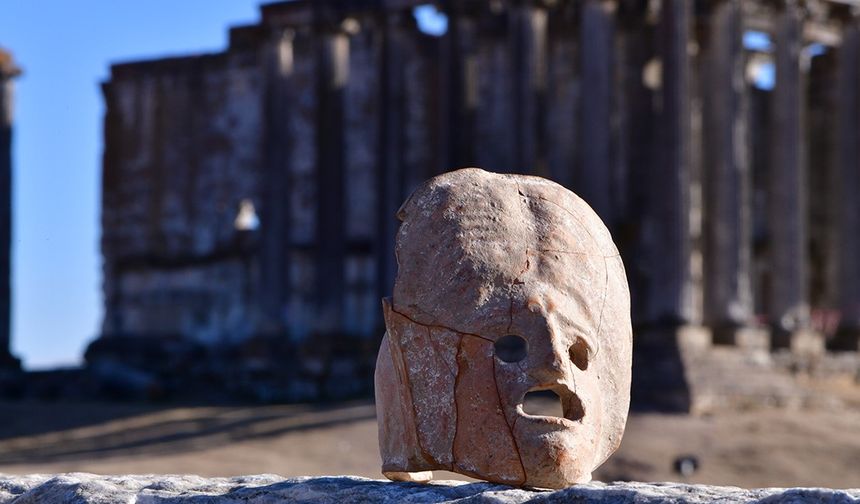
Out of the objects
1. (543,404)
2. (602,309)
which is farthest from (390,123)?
(602,309)

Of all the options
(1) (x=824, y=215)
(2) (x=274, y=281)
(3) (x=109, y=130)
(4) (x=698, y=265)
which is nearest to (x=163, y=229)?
(3) (x=109, y=130)

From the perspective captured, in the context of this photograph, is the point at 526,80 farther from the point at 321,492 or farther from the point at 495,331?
the point at 321,492

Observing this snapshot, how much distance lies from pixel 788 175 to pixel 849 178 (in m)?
1.58

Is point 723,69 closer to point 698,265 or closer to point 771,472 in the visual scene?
point 698,265

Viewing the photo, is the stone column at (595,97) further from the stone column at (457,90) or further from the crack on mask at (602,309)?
the crack on mask at (602,309)

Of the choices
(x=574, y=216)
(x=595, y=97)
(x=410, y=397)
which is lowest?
(x=410, y=397)

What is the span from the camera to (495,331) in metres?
5.66

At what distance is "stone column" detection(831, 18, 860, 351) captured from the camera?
24750mm

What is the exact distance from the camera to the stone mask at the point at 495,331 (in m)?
5.65

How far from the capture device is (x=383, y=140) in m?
25.6

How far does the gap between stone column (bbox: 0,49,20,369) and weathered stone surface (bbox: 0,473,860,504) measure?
23010 millimetres

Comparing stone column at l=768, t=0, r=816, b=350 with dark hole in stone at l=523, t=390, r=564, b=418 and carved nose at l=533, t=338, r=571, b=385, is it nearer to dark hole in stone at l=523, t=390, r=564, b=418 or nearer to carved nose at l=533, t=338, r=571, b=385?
dark hole in stone at l=523, t=390, r=564, b=418

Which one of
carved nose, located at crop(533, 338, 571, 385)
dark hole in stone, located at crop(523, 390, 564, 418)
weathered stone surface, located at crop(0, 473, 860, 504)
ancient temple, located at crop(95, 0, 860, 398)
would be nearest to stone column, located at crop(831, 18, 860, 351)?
ancient temple, located at crop(95, 0, 860, 398)

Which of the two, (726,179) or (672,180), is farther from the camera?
(726,179)
